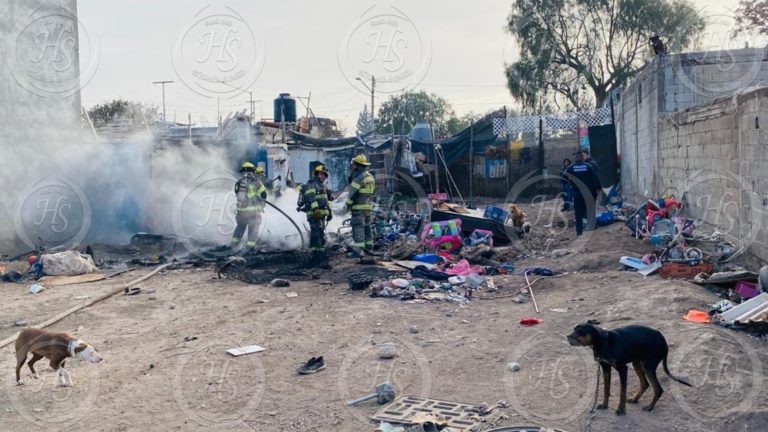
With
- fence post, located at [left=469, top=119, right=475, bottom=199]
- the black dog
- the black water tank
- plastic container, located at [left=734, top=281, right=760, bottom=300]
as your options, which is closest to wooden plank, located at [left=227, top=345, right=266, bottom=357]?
Result: the black dog

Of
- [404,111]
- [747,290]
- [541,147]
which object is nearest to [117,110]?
[404,111]

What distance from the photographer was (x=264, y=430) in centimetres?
450

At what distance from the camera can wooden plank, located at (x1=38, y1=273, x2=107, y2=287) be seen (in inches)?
395

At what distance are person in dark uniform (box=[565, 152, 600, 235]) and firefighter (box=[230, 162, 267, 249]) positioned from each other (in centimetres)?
592

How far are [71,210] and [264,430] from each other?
39.0 feet

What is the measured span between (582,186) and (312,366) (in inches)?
316

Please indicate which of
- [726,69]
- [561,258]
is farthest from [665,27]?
[561,258]

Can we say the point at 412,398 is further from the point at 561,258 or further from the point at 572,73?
the point at 572,73

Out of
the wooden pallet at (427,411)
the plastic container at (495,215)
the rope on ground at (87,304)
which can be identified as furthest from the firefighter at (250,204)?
the wooden pallet at (427,411)

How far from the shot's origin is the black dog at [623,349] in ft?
13.7

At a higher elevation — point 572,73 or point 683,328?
point 572,73

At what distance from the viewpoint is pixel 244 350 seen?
248 inches

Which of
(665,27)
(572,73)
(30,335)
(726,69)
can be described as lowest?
(30,335)

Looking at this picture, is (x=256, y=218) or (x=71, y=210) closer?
(x=256, y=218)
